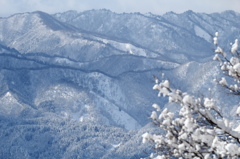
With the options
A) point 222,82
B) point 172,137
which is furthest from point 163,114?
point 222,82

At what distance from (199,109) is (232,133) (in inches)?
50.8

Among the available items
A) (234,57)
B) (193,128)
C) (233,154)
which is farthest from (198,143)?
(234,57)

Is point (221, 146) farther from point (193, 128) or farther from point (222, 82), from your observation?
point (222, 82)

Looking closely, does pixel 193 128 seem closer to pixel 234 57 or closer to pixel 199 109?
pixel 199 109

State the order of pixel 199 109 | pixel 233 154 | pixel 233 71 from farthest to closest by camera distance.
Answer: pixel 233 71 < pixel 199 109 < pixel 233 154

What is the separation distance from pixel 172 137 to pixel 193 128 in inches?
67.1

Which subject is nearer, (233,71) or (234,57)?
(233,71)

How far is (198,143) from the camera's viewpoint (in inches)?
688

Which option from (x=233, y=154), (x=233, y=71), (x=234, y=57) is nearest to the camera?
(x=233, y=154)

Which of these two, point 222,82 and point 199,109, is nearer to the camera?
point 199,109

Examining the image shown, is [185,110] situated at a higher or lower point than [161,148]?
higher

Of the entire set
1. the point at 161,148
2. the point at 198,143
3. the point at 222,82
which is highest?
the point at 222,82

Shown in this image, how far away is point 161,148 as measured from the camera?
19.0 meters

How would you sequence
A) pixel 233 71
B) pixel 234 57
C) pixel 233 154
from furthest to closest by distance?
pixel 234 57 → pixel 233 71 → pixel 233 154
